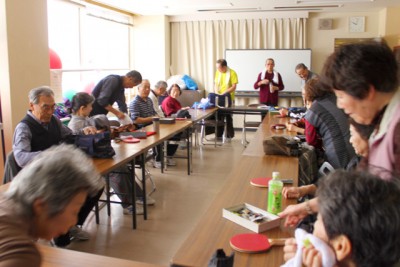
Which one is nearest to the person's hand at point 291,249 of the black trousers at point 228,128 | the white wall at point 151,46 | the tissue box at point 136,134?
the tissue box at point 136,134

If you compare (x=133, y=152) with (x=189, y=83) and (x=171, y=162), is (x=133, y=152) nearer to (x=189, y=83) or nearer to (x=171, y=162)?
(x=171, y=162)

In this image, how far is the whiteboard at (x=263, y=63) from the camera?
8242 millimetres

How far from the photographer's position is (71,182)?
104 cm

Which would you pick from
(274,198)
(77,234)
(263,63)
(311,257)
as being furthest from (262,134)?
(263,63)

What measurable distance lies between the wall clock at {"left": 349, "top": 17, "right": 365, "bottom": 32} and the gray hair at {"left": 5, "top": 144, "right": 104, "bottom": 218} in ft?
26.8

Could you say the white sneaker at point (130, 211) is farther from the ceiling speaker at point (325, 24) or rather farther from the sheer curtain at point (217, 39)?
the ceiling speaker at point (325, 24)

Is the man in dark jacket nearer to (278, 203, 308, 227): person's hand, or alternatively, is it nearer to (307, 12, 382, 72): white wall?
(278, 203, 308, 227): person's hand

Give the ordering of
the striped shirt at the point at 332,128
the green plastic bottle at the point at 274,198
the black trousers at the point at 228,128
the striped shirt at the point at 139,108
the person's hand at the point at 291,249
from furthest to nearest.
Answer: the black trousers at the point at 228,128 < the striped shirt at the point at 139,108 < the striped shirt at the point at 332,128 < the green plastic bottle at the point at 274,198 < the person's hand at the point at 291,249

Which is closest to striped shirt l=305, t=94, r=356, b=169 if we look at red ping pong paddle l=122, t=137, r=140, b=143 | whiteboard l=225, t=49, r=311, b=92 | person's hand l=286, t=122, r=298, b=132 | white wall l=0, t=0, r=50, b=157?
person's hand l=286, t=122, r=298, b=132

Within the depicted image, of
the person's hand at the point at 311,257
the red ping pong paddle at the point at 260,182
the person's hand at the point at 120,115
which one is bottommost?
the red ping pong paddle at the point at 260,182

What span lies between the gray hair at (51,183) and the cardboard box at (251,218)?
847mm

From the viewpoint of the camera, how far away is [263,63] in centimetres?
845

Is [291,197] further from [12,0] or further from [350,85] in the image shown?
[12,0]

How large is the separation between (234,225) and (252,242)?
205 mm
